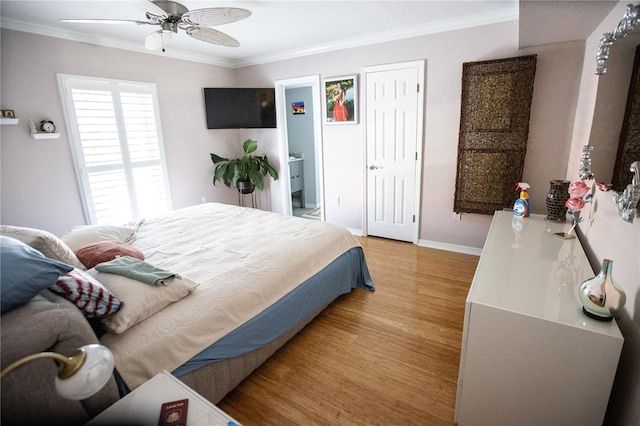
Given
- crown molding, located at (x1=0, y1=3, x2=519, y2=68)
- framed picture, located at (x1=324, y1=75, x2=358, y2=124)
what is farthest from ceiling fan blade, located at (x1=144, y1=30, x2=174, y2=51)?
framed picture, located at (x1=324, y1=75, x2=358, y2=124)

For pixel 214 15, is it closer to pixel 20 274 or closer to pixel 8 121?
pixel 20 274

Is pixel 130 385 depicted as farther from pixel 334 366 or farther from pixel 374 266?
pixel 374 266

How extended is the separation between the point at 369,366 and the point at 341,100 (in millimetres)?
3114

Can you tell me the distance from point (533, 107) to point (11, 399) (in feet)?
12.7

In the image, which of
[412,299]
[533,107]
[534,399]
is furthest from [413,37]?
[534,399]

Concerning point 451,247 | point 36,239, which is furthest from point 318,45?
point 36,239

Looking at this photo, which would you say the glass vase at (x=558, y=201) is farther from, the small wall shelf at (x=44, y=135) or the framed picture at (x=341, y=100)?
the small wall shelf at (x=44, y=135)

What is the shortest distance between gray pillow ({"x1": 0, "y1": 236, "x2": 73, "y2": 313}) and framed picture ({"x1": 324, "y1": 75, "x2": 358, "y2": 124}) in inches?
135

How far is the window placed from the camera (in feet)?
10.6

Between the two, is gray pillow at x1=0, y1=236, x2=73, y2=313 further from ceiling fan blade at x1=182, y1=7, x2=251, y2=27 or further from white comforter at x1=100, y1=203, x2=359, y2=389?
ceiling fan blade at x1=182, y1=7, x2=251, y2=27

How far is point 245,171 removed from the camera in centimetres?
456

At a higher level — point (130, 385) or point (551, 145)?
point (551, 145)

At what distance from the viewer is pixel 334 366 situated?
1929 millimetres

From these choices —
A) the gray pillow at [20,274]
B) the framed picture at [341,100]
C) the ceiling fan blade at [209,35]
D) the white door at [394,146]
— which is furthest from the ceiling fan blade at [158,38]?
the white door at [394,146]
